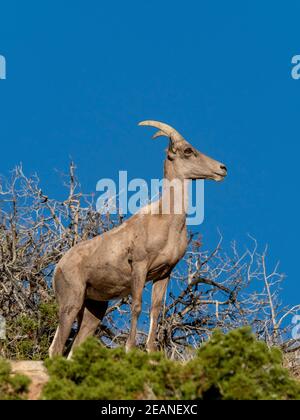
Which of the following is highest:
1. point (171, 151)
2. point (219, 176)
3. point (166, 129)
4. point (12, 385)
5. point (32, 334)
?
point (166, 129)

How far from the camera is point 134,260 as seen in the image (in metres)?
13.3

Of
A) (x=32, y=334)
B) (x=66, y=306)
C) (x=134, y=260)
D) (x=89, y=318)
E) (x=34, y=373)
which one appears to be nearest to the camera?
(x=34, y=373)

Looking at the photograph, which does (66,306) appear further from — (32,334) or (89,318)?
(32,334)

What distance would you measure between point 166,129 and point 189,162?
1.76 ft

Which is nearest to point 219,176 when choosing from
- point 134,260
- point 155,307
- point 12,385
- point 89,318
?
point 134,260

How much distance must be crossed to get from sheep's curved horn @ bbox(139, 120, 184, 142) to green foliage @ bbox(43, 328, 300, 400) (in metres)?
4.58

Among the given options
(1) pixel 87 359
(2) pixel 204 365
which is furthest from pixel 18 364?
(2) pixel 204 365

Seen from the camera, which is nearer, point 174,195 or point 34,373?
point 34,373

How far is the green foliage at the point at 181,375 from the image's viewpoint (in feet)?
30.2

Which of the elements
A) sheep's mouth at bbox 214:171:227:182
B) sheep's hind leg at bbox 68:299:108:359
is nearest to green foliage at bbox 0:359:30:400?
sheep's hind leg at bbox 68:299:108:359

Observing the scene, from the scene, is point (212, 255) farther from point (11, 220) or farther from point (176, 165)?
point (176, 165)

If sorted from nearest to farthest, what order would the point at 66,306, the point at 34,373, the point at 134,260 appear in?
the point at 34,373
the point at 134,260
the point at 66,306

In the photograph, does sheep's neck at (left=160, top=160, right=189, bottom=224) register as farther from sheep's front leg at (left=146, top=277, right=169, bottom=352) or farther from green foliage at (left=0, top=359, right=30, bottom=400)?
green foliage at (left=0, top=359, right=30, bottom=400)

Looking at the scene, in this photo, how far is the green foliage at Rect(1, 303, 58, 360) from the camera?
16312 millimetres
